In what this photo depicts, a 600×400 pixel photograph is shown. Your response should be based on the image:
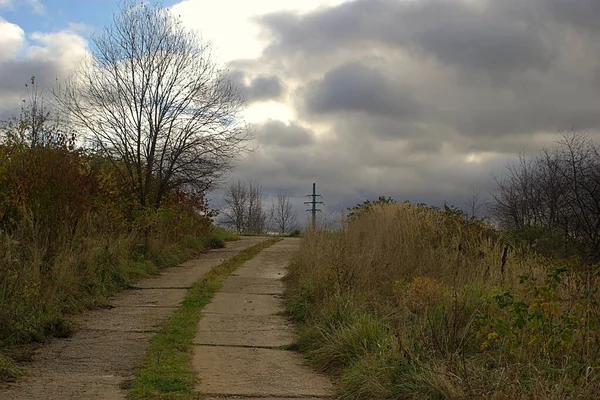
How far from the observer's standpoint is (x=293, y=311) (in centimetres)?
934

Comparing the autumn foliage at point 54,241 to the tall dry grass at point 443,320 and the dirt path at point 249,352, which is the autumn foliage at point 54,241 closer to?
the dirt path at point 249,352

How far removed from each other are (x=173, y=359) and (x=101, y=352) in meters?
1.03

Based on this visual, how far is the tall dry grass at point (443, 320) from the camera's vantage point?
5.15 m

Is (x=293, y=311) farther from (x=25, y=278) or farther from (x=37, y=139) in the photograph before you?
(x=37, y=139)

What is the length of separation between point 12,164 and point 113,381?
250 inches

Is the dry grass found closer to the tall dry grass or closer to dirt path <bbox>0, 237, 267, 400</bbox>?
dirt path <bbox>0, 237, 267, 400</bbox>

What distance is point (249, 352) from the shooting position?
23.2 ft

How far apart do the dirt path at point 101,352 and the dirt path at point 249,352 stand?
27.7 inches

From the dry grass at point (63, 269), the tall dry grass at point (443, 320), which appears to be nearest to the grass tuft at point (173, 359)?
the dry grass at point (63, 269)

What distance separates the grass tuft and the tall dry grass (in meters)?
1.43

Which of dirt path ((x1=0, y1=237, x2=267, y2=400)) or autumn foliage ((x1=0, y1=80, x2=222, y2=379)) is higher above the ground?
autumn foliage ((x1=0, y1=80, x2=222, y2=379))

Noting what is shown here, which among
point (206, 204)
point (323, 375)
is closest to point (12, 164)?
point (323, 375)

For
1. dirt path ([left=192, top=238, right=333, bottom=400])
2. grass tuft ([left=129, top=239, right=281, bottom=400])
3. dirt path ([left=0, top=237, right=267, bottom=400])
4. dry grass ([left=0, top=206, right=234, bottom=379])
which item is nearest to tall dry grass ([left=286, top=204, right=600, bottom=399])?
dirt path ([left=192, top=238, right=333, bottom=400])

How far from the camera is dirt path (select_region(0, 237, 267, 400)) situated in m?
5.39
